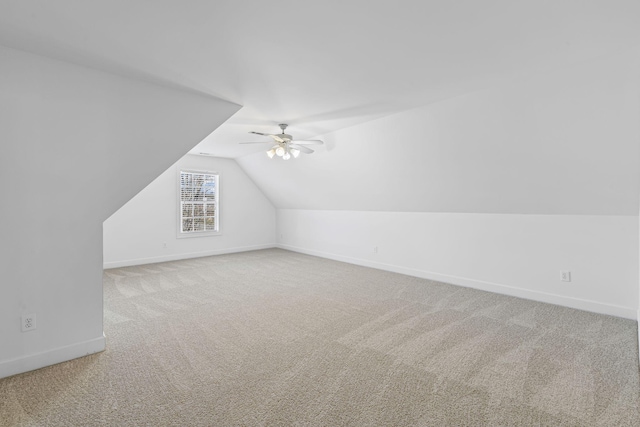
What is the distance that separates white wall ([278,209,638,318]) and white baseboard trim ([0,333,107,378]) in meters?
4.42

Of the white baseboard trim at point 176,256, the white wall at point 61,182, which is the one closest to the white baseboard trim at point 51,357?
the white wall at point 61,182

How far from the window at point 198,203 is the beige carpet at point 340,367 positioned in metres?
2.78

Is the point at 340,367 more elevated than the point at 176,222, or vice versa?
the point at 176,222

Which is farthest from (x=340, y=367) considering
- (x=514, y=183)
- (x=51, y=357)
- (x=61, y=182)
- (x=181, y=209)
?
(x=181, y=209)

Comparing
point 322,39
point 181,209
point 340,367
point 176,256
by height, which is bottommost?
point 340,367

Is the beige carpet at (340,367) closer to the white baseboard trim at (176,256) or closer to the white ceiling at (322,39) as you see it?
the white baseboard trim at (176,256)

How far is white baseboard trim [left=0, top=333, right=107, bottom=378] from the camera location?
227 cm

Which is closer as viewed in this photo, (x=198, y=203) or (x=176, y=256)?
(x=176, y=256)

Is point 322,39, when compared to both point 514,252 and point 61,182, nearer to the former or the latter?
point 61,182

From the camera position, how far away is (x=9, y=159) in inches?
86.4

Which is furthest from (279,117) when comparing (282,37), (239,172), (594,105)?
(239,172)

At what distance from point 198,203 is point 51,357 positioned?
4.80 metres

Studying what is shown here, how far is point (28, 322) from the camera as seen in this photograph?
235 cm

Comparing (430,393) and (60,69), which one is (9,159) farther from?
(430,393)
